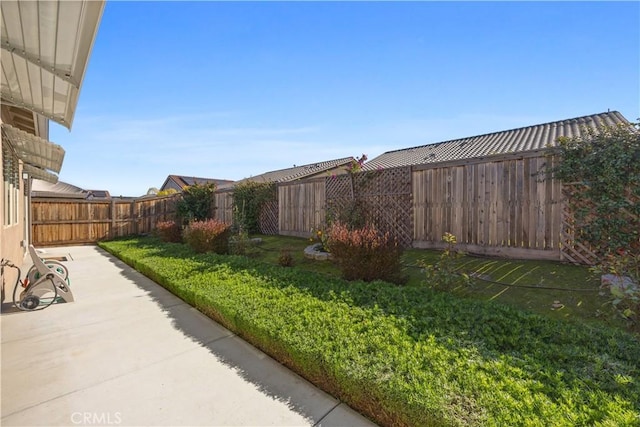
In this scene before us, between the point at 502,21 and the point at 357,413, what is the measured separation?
7.07 meters

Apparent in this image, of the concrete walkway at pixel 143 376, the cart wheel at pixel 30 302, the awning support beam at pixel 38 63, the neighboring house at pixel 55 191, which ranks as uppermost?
the awning support beam at pixel 38 63

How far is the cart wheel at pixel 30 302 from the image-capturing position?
175 inches

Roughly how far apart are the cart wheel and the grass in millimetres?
4464

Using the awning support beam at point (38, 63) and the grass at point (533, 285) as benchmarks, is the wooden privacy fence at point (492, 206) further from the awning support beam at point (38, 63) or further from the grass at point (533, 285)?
the awning support beam at point (38, 63)

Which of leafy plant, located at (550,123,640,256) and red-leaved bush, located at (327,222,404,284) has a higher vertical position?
leafy plant, located at (550,123,640,256)

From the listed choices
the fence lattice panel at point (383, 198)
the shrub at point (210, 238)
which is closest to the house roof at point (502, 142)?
the fence lattice panel at point (383, 198)

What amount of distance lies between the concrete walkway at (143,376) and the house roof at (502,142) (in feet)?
29.5

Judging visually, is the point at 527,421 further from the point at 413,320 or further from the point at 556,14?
the point at 556,14

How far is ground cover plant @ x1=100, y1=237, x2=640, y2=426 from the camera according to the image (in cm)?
182

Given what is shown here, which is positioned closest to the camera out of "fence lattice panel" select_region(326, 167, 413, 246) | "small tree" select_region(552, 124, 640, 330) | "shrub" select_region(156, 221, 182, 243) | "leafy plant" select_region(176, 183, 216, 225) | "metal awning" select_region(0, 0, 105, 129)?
"metal awning" select_region(0, 0, 105, 129)

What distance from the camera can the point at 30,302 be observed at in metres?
4.48

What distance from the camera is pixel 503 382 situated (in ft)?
6.65

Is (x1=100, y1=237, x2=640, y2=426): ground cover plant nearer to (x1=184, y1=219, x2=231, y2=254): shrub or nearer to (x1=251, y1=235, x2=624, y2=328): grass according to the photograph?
(x1=251, y1=235, x2=624, y2=328): grass

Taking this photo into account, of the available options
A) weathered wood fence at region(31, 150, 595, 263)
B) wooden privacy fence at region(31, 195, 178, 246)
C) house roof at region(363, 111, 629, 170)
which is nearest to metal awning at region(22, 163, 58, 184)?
wooden privacy fence at region(31, 195, 178, 246)
